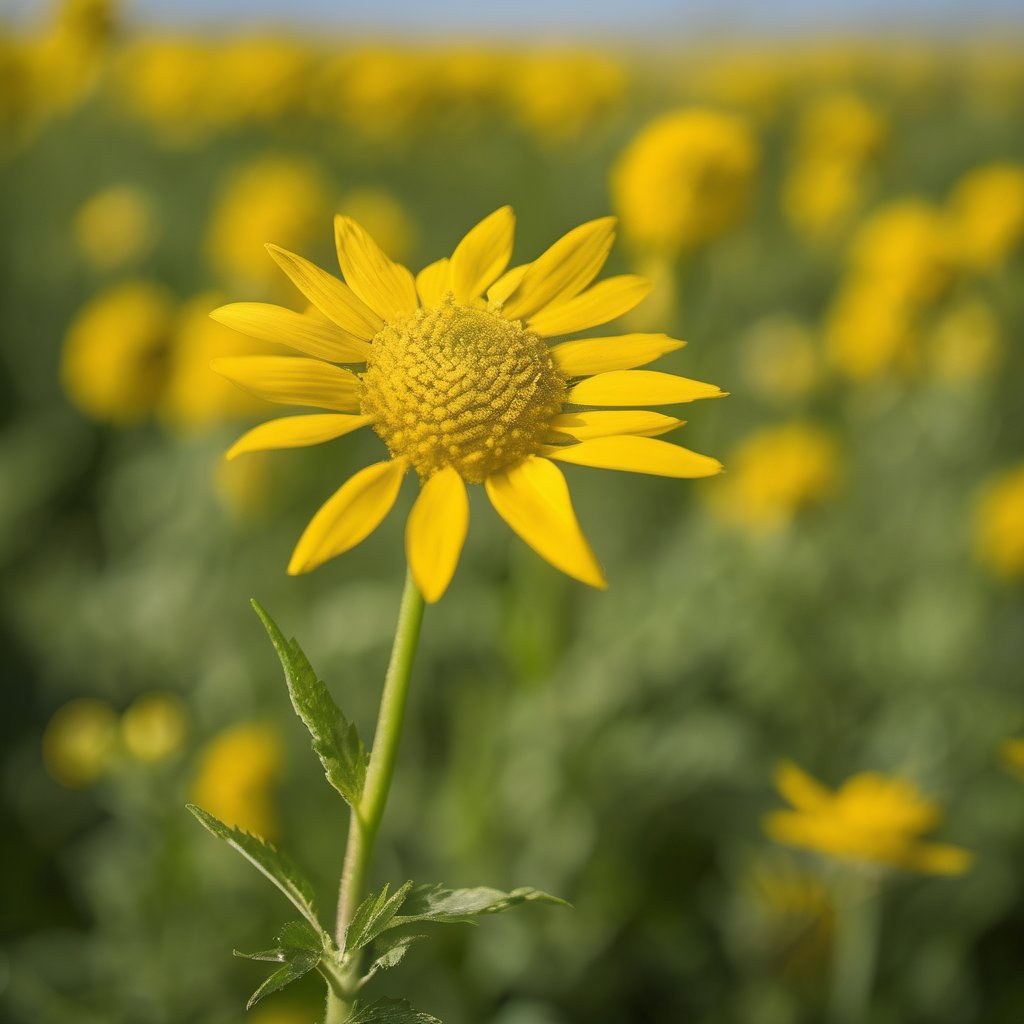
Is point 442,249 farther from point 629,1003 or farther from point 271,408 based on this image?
point 629,1003

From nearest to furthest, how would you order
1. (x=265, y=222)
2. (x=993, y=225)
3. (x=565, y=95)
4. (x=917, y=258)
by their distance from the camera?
(x=917, y=258)
(x=993, y=225)
(x=265, y=222)
(x=565, y=95)

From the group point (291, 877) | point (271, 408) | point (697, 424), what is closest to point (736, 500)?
point (697, 424)

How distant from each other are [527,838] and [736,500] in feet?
3.22

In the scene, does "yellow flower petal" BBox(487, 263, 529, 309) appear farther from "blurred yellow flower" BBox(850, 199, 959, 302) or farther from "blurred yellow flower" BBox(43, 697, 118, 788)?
"blurred yellow flower" BBox(850, 199, 959, 302)

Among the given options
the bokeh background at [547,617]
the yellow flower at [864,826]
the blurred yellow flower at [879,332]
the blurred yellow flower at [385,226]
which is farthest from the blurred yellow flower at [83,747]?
the blurred yellow flower at [879,332]

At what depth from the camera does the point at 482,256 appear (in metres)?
0.98

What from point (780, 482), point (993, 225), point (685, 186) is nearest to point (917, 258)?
point (993, 225)

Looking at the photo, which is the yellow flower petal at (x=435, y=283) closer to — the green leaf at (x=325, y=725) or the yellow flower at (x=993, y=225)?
the green leaf at (x=325, y=725)

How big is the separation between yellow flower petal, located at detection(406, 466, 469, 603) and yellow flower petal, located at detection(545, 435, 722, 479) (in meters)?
0.09

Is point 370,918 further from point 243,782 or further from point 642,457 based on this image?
point 243,782

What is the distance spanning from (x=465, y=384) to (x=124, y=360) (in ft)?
6.19

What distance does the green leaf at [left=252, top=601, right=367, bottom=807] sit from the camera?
76cm

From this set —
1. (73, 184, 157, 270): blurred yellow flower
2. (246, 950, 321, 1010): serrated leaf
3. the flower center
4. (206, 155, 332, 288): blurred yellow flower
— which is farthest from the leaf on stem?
(73, 184, 157, 270): blurred yellow flower

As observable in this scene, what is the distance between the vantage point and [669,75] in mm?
6242
